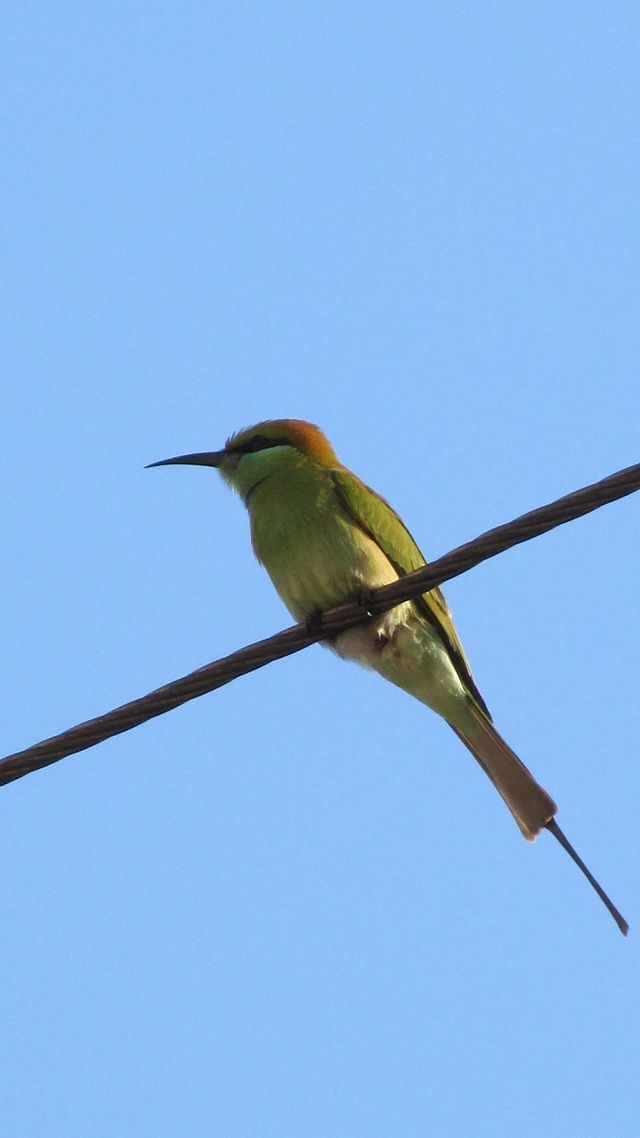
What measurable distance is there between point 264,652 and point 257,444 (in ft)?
5.50

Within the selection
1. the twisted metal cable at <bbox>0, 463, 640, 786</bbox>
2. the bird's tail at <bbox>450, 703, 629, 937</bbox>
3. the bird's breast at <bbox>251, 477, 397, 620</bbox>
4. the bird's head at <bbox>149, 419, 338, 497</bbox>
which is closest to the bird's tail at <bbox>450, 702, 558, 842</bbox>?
the bird's tail at <bbox>450, 703, 629, 937</bbox>

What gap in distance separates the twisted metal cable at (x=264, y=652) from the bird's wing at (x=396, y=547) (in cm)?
99

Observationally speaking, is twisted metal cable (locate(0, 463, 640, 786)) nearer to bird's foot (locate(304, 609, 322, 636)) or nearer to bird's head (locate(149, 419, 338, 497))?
bird's foot (locate(304, 609, 322, 636))

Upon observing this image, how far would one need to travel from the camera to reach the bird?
372 centimetres

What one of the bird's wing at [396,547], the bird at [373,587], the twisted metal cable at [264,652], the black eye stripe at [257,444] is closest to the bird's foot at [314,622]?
the bird at [373,587]

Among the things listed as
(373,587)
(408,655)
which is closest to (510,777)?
(408,655)

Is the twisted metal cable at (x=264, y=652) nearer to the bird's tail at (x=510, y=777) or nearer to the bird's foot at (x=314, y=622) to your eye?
the bird's foot at (x=314, y=622)

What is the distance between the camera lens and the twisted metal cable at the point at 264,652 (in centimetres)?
237

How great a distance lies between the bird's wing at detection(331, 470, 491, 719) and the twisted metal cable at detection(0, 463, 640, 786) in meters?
0.99

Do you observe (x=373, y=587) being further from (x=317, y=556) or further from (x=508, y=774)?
(x=508, y=774)

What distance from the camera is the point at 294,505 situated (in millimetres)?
3885

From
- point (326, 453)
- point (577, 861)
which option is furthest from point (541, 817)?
point (326, 453)

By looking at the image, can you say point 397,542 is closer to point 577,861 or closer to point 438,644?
point 438,644

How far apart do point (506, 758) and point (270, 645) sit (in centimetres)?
131
